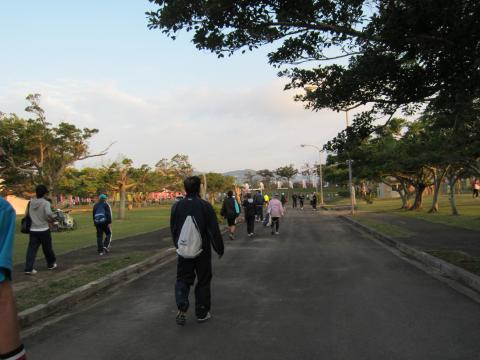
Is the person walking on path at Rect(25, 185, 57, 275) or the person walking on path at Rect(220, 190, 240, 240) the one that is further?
the person walking on path at Rect(220, 190, 240, 240)

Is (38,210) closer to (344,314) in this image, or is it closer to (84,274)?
(84,274)

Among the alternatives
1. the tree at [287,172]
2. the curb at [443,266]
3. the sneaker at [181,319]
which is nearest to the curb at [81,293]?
the sneaker at [181,319]

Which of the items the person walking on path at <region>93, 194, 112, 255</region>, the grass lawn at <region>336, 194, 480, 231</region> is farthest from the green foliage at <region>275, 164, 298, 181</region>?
the person walking on path at <region>93, 194, 112, 255</region>

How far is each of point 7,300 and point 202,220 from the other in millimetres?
3283

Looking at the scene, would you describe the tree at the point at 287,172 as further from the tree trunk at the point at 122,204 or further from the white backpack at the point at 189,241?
the white backpack at the point at 189,241

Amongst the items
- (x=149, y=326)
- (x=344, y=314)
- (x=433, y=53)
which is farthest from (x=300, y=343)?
(x=433, y=53)

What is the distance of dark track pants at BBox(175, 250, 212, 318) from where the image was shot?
5469 millimetres

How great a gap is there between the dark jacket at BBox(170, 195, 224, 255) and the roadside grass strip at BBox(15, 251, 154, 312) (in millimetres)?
2479

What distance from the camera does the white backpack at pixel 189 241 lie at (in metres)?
5.42

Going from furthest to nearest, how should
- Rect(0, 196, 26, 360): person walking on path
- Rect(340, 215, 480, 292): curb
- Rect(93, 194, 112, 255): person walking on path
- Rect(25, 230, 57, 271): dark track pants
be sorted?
1. Rect(93, 194, 112, 255): person walking on path
2. Rect(25, 230, 57, 271): dark track pants
3. Rect(340, 215, 480, 292): curb
4. Rect(0, 196, 26, 360): person walking on path

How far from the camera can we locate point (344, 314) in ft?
18.4

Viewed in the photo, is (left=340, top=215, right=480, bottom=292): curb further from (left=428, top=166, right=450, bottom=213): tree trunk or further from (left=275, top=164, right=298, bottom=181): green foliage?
(left=275, top=164, right=298, bottom=181): green foliage

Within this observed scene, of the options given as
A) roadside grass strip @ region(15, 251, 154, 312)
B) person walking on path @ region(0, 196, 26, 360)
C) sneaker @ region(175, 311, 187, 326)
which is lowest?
sneaker @ region(175, 311, 187, 326)

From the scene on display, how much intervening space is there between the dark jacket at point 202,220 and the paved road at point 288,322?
→ 0.93 m
